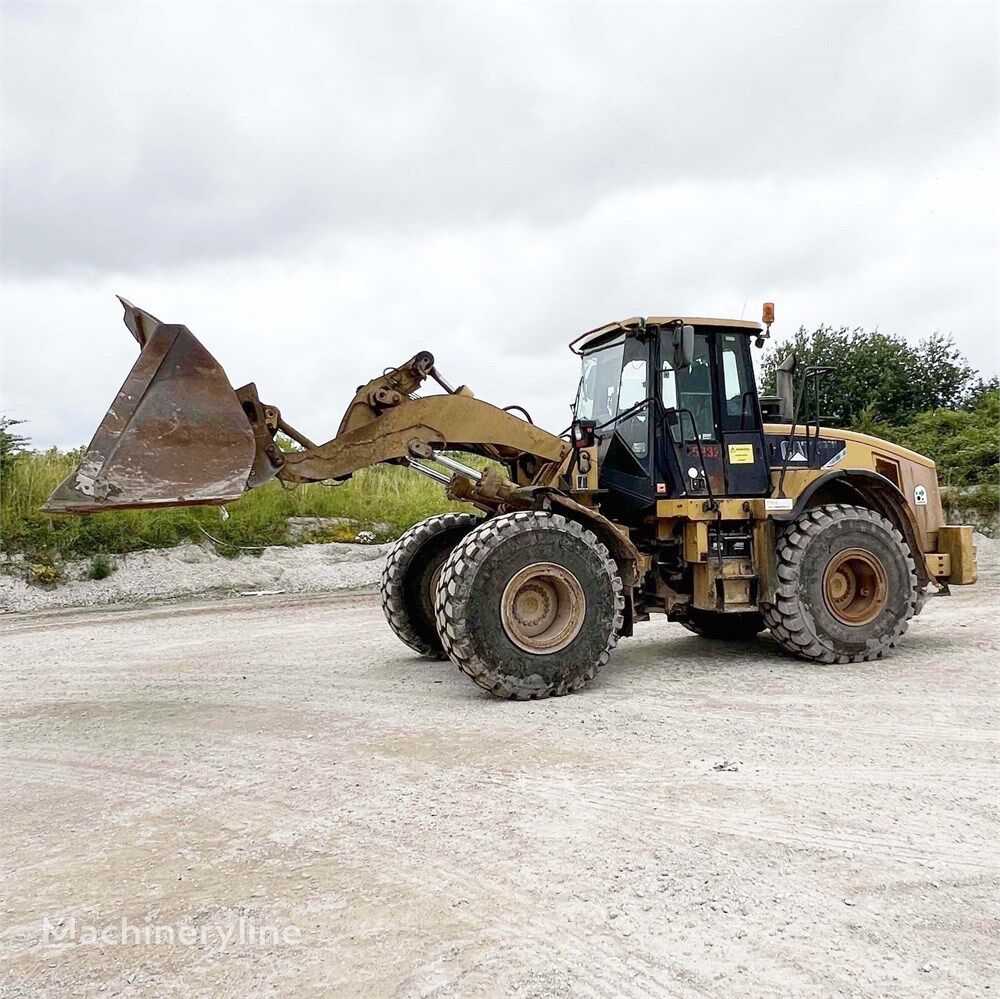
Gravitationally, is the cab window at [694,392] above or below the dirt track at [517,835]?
above

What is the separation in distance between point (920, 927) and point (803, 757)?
1.83 m

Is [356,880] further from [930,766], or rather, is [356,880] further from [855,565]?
[855,565]

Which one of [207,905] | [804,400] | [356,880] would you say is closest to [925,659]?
[804,400]

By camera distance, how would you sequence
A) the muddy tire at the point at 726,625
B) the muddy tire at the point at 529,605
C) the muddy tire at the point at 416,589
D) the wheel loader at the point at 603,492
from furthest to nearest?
the muddy tire at the point at 726,625, the muddy tire at the point at 416,589, the muddy tire at the point at 529,605, the wheel loader at the point at 603,492

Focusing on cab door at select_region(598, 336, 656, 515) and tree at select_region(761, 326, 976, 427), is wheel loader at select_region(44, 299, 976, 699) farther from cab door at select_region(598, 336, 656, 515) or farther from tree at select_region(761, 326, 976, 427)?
tree at select_region(761, 326, 976, 427)

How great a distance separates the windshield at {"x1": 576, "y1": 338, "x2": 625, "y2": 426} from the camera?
781cm

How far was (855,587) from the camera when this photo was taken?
7.84 m

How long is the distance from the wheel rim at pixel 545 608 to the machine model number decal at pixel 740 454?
6.66ft

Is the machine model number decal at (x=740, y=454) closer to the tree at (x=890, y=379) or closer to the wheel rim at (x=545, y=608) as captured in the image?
the wheel rim at (x=545, y=608)

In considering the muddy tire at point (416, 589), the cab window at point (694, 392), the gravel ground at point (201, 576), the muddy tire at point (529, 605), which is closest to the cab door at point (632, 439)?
the cab window at point (694, 392)

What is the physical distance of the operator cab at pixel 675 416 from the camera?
7.54m

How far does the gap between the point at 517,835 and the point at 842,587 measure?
4.84 metres

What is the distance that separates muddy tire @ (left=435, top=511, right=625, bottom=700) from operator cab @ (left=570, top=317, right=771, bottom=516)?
1.10 meters

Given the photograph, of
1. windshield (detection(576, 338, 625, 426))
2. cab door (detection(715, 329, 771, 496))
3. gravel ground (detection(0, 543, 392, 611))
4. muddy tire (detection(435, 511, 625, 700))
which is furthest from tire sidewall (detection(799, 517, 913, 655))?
gravel ground (detection(0, 543, 392, 611))
